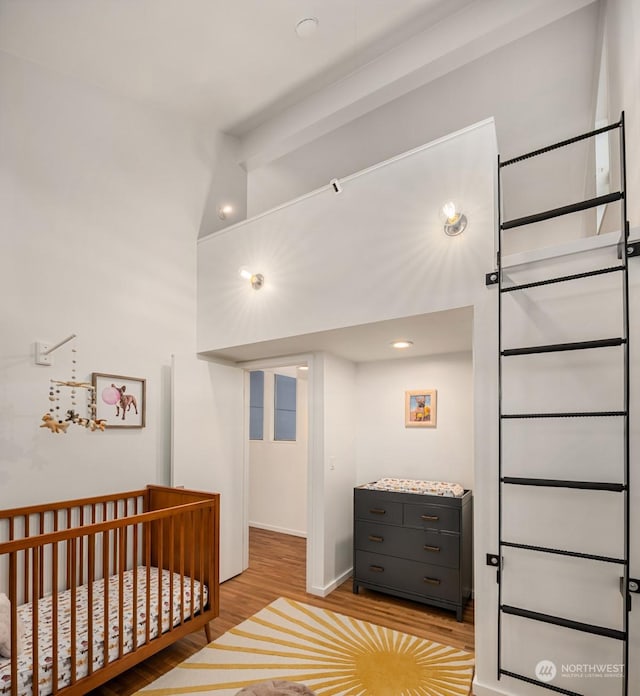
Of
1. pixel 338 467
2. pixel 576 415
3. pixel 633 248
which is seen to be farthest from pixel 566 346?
pixel 338 467

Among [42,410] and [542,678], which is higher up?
[42,410]

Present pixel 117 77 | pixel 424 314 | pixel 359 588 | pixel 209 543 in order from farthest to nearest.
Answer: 1. pixel 359 588
2. pixel 117 77
3. pixel 209 543
4. pixel 424 314

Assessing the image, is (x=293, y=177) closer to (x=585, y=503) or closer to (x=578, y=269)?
(x=578, y=269)

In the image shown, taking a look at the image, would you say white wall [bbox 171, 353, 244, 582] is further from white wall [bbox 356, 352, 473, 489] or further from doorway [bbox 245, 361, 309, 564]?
white wall [bbox 356, 352, 473, 489]

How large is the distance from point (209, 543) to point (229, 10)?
3.32m

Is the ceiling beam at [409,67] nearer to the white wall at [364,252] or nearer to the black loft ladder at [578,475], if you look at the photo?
the white wall at [364,252]

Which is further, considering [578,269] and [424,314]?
[424,314]

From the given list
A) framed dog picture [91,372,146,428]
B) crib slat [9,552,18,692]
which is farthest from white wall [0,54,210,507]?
crib slat [9,552,18,692]

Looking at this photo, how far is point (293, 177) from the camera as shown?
171 inches

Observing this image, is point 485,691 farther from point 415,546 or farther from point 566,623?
point 415,546

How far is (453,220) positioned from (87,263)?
96.6 inches

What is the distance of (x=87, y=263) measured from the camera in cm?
307

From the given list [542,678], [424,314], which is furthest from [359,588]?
[424,314]

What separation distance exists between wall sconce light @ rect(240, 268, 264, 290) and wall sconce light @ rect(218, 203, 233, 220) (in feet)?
3.24
